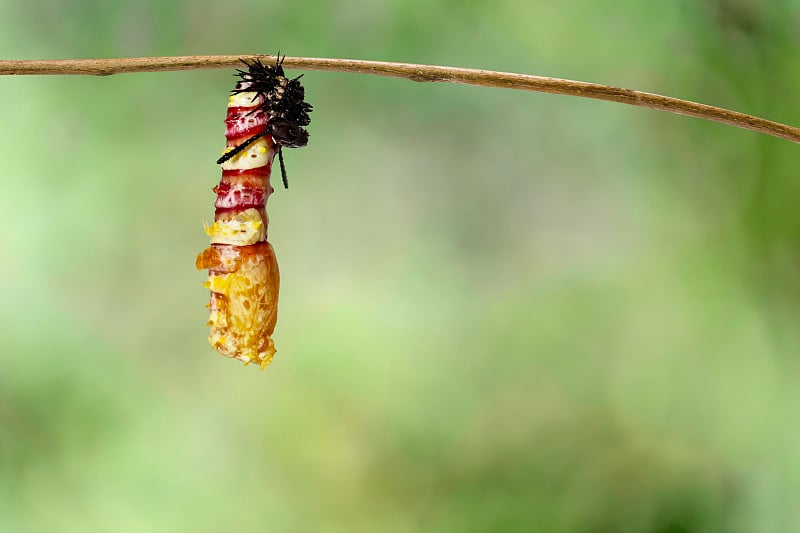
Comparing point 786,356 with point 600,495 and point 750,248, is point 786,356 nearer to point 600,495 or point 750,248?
point 750,248

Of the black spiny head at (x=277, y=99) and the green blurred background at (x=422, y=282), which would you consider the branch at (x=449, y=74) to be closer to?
the black spiny head at (x=277, y=99)

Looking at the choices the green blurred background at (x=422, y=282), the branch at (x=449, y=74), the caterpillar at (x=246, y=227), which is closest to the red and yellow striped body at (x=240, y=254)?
the caterpillar at (x=246, y=227)

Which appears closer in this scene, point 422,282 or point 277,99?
point 277,99

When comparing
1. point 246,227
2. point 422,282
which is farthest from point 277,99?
point 422,282

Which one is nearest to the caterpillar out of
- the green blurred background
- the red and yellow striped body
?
the red and yellow striped body

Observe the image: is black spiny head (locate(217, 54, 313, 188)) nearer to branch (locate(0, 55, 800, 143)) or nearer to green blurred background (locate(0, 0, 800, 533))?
branch (locate(0, 55, 800, 143))

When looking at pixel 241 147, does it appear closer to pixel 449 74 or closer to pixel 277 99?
pixel 277 99
